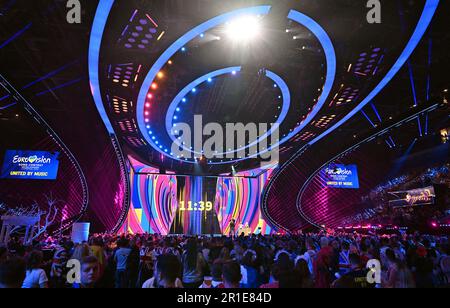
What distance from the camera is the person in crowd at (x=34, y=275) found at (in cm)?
293

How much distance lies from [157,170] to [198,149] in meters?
5.74

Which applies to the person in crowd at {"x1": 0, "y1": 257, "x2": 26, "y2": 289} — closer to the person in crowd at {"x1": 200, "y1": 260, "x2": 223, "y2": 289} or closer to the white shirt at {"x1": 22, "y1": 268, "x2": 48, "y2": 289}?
the white shirt at {"x1": 22, "y1": 268, "x2": 48, "y2": 289}

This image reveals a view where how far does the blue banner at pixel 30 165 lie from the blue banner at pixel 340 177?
14.6m

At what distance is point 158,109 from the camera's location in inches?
398

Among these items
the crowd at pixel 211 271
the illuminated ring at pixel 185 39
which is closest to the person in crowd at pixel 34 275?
the crowd at pixel 211 271

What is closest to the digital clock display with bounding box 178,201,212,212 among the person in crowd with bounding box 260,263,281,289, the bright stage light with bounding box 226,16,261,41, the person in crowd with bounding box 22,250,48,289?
the bright stage light with bounding box 226,16,261,41

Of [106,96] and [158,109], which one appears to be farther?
[158,109]

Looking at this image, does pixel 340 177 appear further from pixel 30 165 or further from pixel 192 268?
pixel 30 165

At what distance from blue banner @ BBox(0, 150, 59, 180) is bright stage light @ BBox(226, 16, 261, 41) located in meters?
11.0

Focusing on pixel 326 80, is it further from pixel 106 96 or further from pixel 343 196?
pixel 343 196

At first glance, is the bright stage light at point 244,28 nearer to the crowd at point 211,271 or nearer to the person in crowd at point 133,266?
the crowd at point 211,271

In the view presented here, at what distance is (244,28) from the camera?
636cm

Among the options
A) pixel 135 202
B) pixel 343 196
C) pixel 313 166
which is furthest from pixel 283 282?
pixel 135 202

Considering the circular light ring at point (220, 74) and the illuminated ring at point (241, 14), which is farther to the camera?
the circular light ring at point (220, 74)
